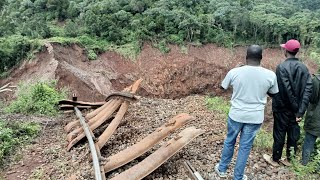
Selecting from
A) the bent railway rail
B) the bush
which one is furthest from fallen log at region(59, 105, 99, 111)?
the bush

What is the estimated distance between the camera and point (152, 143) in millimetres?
6102

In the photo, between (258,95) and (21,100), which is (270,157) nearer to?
(258,95)

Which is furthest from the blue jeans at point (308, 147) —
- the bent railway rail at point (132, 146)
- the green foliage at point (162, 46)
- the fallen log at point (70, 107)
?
the green foliage at point (162, 46)

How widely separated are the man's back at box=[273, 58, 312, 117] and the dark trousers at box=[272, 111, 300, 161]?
0.19m

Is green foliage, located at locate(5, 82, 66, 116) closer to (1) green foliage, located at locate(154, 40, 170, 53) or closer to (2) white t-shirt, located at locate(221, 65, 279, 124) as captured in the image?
(2) white t-shirt, located at locate(221, 65, 279, 124)

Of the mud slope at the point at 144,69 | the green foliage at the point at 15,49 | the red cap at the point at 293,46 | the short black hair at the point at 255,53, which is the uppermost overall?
the short black hair at the point at 255,53

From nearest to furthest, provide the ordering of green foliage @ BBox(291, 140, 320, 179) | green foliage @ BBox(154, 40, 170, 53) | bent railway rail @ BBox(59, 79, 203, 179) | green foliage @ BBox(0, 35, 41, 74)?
bent railway rail @ BBox(59, 79, 203, 179)
green foliage @ BBox(291, 140, 320, 179)
green foliage @ BBox(0, 35, 41, 74)
green foliage @ BBox(154, 40, 170, 53)

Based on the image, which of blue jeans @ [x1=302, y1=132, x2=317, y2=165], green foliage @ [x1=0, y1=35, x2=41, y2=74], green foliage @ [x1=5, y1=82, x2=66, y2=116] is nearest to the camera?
blue jeans @ [x1=302, y1=132, x2=317, y2=165]

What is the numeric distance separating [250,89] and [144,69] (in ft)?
63.1

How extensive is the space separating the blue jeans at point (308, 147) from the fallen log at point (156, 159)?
5.78 feet

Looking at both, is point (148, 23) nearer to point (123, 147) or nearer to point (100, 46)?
point (100, 46)

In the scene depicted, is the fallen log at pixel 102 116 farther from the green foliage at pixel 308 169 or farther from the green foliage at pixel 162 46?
the green foliage at pixel 162 46

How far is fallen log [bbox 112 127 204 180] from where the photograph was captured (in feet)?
17.1

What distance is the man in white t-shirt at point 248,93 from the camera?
5023 millimetres
